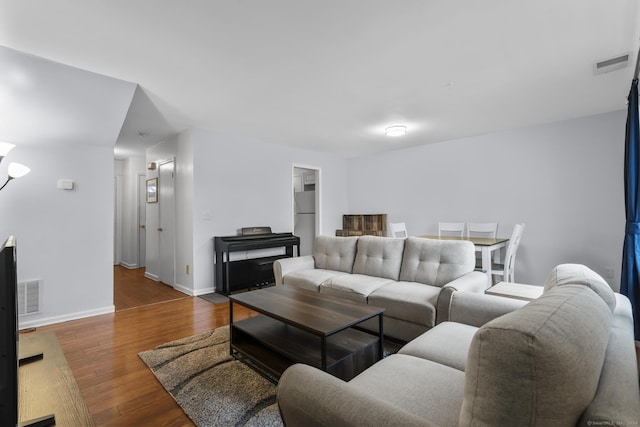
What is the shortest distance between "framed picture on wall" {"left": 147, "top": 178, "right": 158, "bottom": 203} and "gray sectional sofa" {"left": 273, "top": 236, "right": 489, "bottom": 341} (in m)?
3.12

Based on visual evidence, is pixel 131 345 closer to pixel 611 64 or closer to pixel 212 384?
pixel 212 384

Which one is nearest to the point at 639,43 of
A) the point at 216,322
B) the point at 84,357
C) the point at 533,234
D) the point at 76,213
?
the point at 533,234

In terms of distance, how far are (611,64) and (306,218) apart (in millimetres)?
5040

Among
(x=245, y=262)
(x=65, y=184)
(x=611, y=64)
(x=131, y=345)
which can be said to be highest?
(x=611, y=64)

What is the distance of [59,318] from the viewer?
316cm

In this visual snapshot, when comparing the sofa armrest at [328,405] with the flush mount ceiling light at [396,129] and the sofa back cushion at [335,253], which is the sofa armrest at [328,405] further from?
the flush mount ceiling light at [396,129]

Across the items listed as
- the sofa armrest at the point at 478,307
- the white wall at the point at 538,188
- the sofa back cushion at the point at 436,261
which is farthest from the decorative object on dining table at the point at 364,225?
the sofa armrest at the point at 478,307

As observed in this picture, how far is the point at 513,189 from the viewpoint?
446 cm

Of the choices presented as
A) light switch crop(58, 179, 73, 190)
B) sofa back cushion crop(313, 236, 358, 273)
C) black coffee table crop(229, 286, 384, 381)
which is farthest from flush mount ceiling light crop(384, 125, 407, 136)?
light switch crop(58, 179, 73, 190)

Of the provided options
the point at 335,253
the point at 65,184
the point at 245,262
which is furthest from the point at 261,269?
the point at 65,184

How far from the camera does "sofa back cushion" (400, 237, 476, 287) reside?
270 centimetres

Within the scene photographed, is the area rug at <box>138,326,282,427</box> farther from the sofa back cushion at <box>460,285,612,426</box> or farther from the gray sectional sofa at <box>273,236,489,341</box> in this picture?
the sofa back cushion at <box>460,285,612,426</box>

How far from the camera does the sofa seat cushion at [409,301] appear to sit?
2270 millimetres

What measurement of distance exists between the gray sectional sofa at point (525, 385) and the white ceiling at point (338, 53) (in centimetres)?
185
